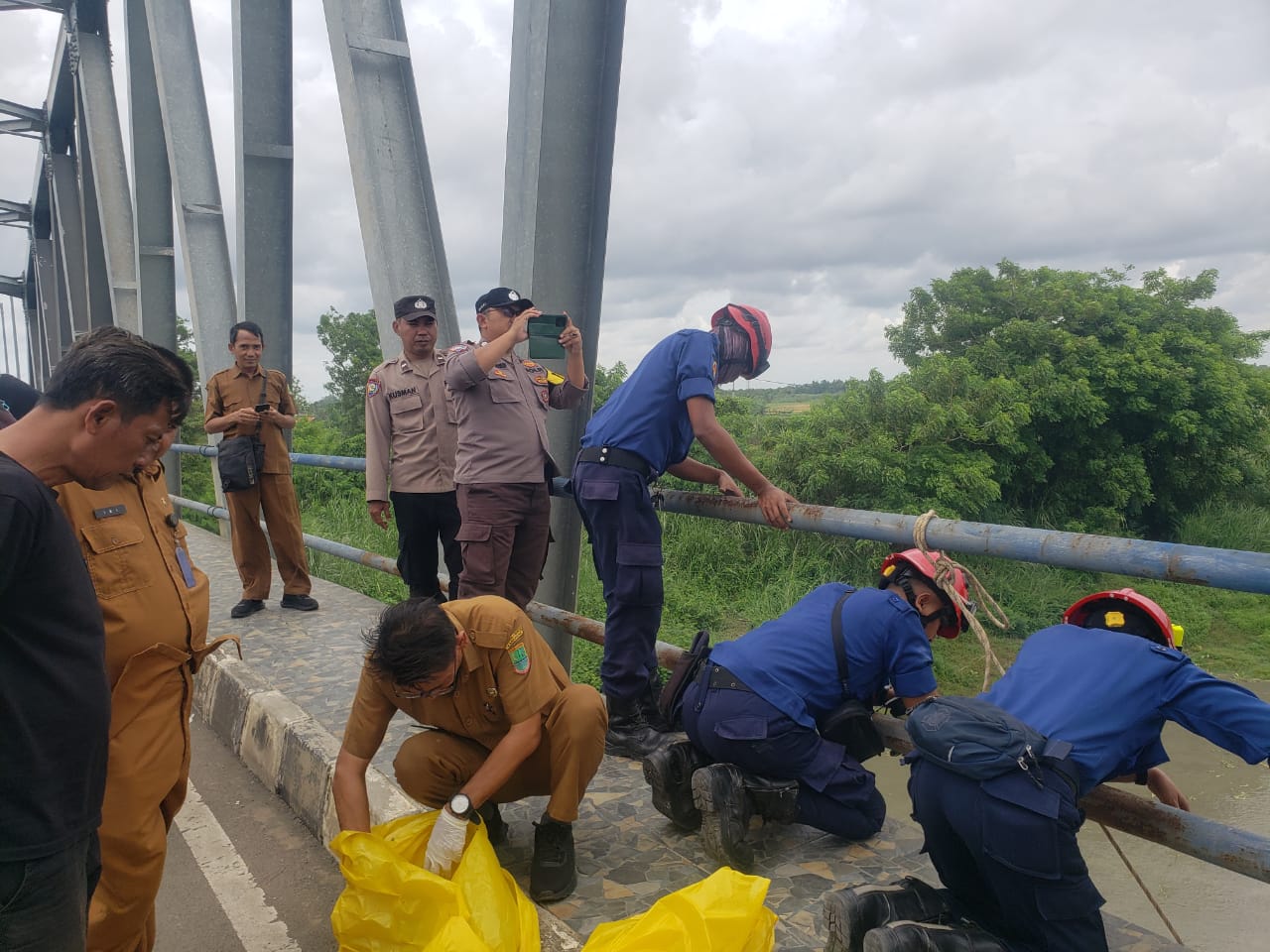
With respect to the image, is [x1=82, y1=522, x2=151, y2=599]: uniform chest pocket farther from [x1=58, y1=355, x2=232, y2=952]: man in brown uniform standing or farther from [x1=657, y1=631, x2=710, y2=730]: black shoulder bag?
[x1=657, y1=631, x2=710, y2=730]: black shoulder bag

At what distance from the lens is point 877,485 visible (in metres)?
10.4

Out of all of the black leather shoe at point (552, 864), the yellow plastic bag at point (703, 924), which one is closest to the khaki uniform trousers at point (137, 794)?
the black leather shoe at point (552, 864)

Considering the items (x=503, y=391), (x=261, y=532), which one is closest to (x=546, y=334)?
(x=503, y=391)

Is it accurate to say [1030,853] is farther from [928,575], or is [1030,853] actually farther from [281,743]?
[281,743]

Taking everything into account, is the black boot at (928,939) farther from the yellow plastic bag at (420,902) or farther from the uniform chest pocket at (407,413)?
the uniform chest pocket at (407,413)

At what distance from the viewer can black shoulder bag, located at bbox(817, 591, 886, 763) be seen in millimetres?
2473

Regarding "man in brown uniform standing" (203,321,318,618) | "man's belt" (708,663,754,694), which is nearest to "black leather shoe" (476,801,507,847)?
"man's belt" (708,663,754,694)

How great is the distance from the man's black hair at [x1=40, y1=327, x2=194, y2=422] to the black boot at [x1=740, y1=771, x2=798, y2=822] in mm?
1681

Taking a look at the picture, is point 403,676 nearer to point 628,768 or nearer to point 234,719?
point 628,768

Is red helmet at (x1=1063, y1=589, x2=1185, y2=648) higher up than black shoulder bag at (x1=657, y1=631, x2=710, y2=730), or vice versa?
red helmet at (x1=1063, y1=589, x2=1185, y2=648)

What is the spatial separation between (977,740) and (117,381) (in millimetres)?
1800

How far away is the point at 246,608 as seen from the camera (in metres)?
5.09

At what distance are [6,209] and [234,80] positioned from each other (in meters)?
24.3

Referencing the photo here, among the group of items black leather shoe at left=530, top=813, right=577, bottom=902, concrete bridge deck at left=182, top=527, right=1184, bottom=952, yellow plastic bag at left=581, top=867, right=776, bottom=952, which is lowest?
concrete bridge deck at left=182, top=527, right=1184, bottom=952
